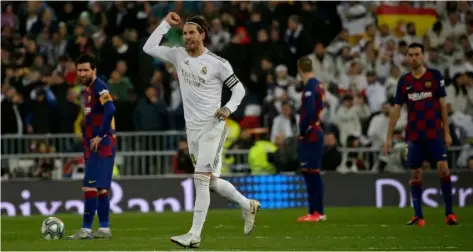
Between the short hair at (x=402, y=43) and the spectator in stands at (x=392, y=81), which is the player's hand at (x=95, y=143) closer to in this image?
the spectator in stands at (x=392, y=81)

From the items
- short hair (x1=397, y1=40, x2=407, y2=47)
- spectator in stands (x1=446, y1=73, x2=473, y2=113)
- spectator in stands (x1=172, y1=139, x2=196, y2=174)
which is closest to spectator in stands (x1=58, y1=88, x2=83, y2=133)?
spectator in stands (x1=172, y1=139, x2=196, y2=174)

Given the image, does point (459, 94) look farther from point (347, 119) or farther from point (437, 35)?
point (347, 119)

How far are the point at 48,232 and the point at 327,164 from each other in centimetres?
1005

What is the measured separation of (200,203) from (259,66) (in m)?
13.5

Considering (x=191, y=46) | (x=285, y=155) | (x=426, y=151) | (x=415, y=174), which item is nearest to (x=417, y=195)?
(x=415, y=174)

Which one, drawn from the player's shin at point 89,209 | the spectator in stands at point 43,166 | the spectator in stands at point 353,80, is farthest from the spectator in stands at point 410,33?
the player's shin at point 89,209

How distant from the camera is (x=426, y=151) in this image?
692 inches

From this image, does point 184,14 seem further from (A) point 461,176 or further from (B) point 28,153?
(A) point 461,176

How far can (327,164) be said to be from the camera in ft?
81.7

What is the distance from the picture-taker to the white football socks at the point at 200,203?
45.2 ft

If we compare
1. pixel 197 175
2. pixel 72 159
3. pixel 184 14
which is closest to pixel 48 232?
pixel 197 175

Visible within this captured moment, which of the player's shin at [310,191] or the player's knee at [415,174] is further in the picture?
the player's shin at [310,191]

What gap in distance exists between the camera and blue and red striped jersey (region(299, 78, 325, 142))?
61.9 feet

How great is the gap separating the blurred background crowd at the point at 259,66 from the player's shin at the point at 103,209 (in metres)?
8.62
